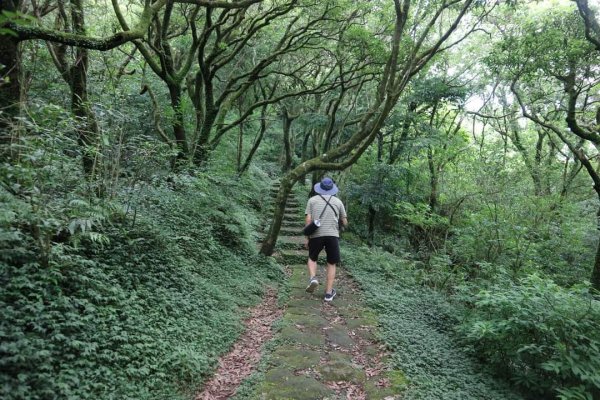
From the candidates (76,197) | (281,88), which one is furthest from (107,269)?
(281,88)

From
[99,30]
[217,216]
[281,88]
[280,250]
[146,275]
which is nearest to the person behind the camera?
[146,275]

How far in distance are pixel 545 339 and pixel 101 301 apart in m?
4.80

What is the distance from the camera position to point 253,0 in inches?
245

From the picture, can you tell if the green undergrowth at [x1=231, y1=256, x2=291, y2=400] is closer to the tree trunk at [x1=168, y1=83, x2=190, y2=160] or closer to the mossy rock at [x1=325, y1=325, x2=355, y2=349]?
the mossy rock at [x1=325, y1=325, x2=355, y2=349]

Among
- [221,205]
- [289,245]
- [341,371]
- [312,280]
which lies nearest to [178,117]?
[221,205]

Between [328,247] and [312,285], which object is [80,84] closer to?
[328,247]

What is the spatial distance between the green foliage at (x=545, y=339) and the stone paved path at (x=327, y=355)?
1298 millimetres

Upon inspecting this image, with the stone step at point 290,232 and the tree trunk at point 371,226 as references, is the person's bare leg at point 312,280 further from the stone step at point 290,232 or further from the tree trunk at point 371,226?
the tree trunk at point 371,226

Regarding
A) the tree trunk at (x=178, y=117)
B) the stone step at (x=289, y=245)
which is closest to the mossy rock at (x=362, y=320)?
the stone step at (x=289, y=245)

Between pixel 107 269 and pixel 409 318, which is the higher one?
pixel 107 269

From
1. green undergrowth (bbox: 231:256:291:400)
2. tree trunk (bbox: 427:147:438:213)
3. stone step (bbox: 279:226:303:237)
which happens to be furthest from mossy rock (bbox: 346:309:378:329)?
tree trunk (bbox: 427:147:438:213)

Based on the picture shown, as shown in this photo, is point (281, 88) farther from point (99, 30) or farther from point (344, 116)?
point (99, 30)

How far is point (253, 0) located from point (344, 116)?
8.96 metres

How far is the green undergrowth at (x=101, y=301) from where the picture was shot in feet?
9.48
